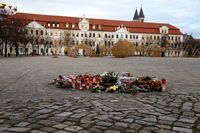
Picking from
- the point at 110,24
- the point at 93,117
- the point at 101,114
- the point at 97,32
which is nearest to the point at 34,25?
the point at 97,32

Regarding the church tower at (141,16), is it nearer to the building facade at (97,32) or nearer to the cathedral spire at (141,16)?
the cathedral spire at (141,16)

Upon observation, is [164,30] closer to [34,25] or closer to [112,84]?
[34,25]

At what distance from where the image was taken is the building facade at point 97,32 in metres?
119

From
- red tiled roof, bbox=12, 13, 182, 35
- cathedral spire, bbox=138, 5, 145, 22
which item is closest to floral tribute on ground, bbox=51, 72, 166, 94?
red tiled roof, bbox=12, 13, 182, 35

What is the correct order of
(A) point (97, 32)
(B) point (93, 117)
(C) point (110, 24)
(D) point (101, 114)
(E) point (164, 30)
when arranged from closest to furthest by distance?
1. (B) point (93, 117)
2. (D) point (101, 114)
3. (A) point (97, 32)
4. (C) point (110, 24)
5. (E) point (164, 30)

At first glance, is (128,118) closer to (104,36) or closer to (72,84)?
(72,84)

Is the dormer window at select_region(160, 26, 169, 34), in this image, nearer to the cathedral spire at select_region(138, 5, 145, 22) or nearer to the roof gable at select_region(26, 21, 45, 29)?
the cathedral spire at select_region(138, 5, 145, 22)

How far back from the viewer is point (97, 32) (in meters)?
131

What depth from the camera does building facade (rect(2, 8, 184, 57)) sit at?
11906 centimetres

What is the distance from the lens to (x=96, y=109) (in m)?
7.82

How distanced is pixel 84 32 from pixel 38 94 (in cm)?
11976

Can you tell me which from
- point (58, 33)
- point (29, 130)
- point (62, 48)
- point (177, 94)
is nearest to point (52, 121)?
point (29, 130)

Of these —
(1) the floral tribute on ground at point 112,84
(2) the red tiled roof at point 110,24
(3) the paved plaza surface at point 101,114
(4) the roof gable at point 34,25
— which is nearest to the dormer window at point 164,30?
(2) the red tiled roof at point 110,24

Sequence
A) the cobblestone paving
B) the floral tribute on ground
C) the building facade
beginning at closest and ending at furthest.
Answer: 1. the cobblestone paving
2. the floral tribute on ground
3. the building facade
